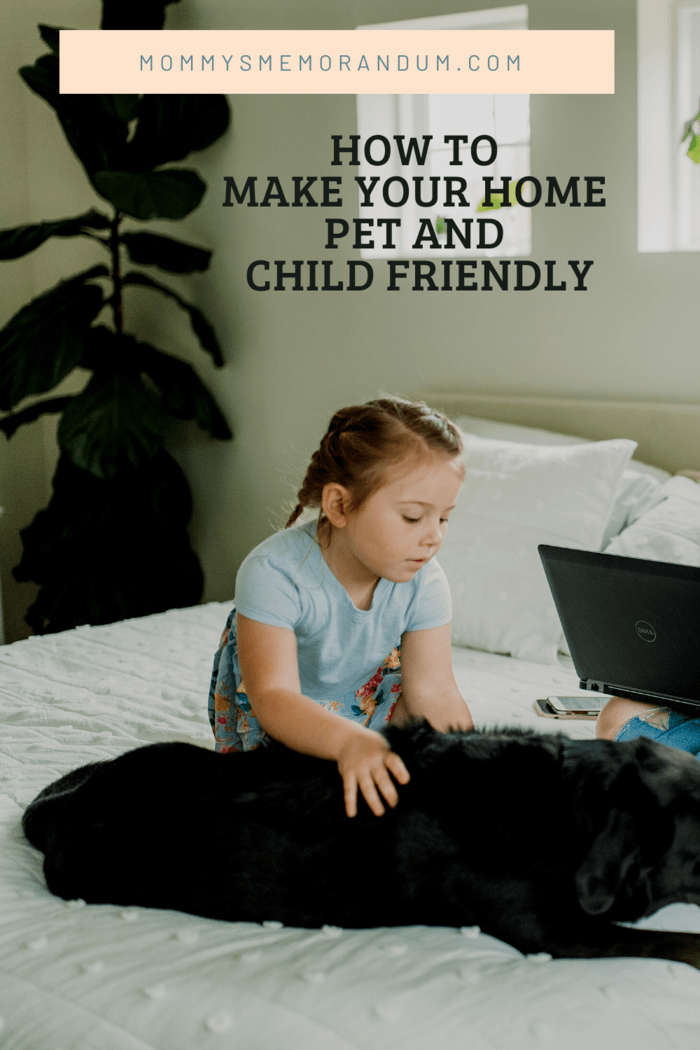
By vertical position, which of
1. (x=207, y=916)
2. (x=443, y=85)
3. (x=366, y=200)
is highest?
(x=443, y=85)

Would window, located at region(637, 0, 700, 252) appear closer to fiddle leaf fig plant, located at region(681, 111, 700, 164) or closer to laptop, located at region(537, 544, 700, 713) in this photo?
fiddle leaf fig plant, located at region(681, 111, 700, 164)

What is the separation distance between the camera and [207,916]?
109cm

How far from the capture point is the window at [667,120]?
8.04ft

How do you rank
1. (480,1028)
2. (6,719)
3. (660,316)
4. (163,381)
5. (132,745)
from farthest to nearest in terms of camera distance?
(163,381), (660,316), (6,719), (132,745), (480,1028)

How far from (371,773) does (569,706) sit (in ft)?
2.52

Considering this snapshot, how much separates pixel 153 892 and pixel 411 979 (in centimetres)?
32

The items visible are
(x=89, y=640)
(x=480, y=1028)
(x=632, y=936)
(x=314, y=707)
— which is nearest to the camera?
(x=480, y=1028)

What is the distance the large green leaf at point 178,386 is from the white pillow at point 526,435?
97cm

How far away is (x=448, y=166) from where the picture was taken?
2.90 meters

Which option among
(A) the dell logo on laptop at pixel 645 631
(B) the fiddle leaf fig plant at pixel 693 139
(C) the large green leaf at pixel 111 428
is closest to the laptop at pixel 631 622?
(A) the dell logo on laptop at pixel 645 631

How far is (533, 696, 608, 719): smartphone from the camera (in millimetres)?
1708

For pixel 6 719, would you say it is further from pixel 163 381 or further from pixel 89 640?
pixel 163 381

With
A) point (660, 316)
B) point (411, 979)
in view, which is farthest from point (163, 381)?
point (411, 979)

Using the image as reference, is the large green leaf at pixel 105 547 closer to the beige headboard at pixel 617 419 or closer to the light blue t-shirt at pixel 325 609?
the beige headboard at pixel 617 419
